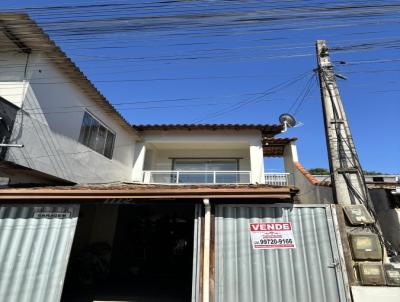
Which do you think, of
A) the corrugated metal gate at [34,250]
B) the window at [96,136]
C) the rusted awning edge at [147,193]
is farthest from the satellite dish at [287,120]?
the corrugated metal gate at [34,250]

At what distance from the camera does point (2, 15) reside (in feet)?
20.1

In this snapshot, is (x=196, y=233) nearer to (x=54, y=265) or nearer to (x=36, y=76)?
(x=54, y=265)

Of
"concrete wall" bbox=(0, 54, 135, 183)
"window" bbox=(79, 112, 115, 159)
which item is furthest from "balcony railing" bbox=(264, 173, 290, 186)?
"concrete wall" bbox=(0, 54, 135, 183)

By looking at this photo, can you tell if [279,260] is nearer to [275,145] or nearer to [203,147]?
[203,147]

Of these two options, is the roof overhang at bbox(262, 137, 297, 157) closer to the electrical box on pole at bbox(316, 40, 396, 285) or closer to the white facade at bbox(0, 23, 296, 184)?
the white facade at bbox(0, 23, 296, 184)

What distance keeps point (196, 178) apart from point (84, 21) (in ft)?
26.1

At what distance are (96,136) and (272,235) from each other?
7631 millimetres

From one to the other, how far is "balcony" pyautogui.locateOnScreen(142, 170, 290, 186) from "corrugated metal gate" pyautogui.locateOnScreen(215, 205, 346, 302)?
6.53 metres

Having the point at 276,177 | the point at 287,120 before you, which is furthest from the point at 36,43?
the point at 276,177

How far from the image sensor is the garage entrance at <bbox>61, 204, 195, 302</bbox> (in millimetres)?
7363

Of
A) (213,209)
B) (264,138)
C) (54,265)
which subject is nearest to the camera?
(54,265)

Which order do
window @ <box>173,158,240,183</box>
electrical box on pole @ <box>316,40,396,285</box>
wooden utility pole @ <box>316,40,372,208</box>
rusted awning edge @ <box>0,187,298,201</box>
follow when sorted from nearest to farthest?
electrical box on pole @ <box>316,40,396,285</box>
rusted awning edge @ <box>0,187,298,201</box>
wooden utility pole @ <box>316,40,372,208</box>
window @ <box>173,158,240,183</box>

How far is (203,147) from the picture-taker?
13.2 meters

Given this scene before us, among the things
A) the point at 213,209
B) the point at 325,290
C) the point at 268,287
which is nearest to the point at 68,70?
the point at 213,209
